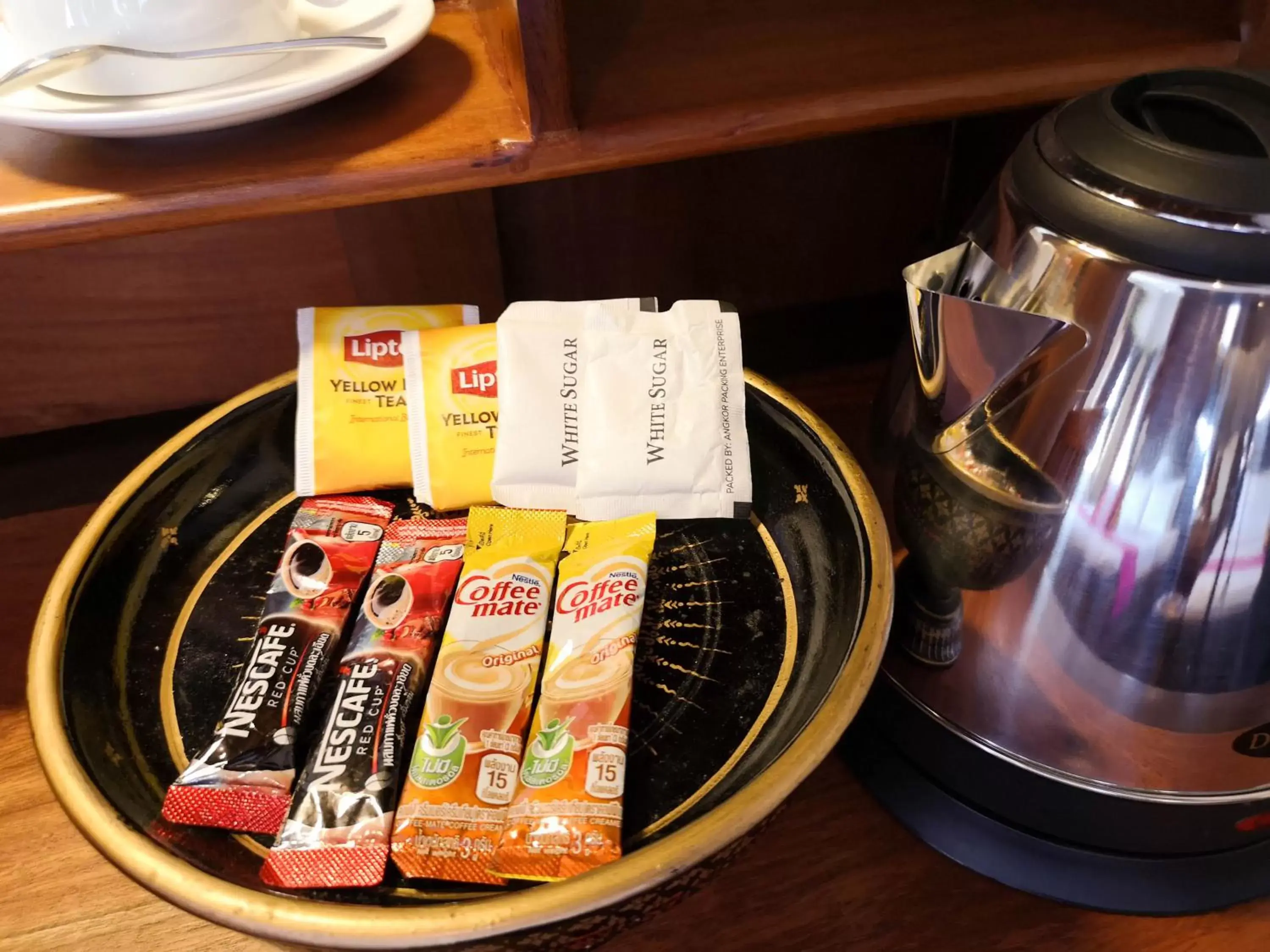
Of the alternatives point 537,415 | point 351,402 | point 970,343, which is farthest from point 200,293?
point 970,343

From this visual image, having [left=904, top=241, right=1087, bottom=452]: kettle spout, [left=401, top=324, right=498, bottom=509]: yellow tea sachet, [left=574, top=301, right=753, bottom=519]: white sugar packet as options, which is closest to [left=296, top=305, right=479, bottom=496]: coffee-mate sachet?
[left=401, top=324, right=498, bottom=509]: yellow tea sachet

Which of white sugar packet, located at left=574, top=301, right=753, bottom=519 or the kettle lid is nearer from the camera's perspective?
the kettle lid

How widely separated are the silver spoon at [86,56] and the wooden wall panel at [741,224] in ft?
0.94

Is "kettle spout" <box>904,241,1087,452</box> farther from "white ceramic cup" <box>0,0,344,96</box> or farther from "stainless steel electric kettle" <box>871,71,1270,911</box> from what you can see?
"white ceramic cup" <box>0,0,344,96</box>

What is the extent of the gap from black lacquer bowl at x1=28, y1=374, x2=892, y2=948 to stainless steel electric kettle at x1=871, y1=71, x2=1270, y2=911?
71 mm

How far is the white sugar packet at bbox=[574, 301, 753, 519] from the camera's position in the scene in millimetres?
600

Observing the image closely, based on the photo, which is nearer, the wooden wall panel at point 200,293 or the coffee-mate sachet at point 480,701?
the coffee-mate sachet at point 480,701

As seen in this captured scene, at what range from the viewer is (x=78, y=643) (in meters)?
0.52

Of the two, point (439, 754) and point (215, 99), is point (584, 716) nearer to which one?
point (439, 754)

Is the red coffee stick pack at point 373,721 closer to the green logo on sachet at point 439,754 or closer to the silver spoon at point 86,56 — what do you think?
the green logo on sachet at point 439,754

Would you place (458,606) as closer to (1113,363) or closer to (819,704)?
(819,704)

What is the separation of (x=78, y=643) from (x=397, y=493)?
0.69ft

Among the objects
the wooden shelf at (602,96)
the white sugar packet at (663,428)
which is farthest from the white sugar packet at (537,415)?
the wooden shelf at (602,96)

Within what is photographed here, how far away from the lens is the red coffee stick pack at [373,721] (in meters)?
0.43
